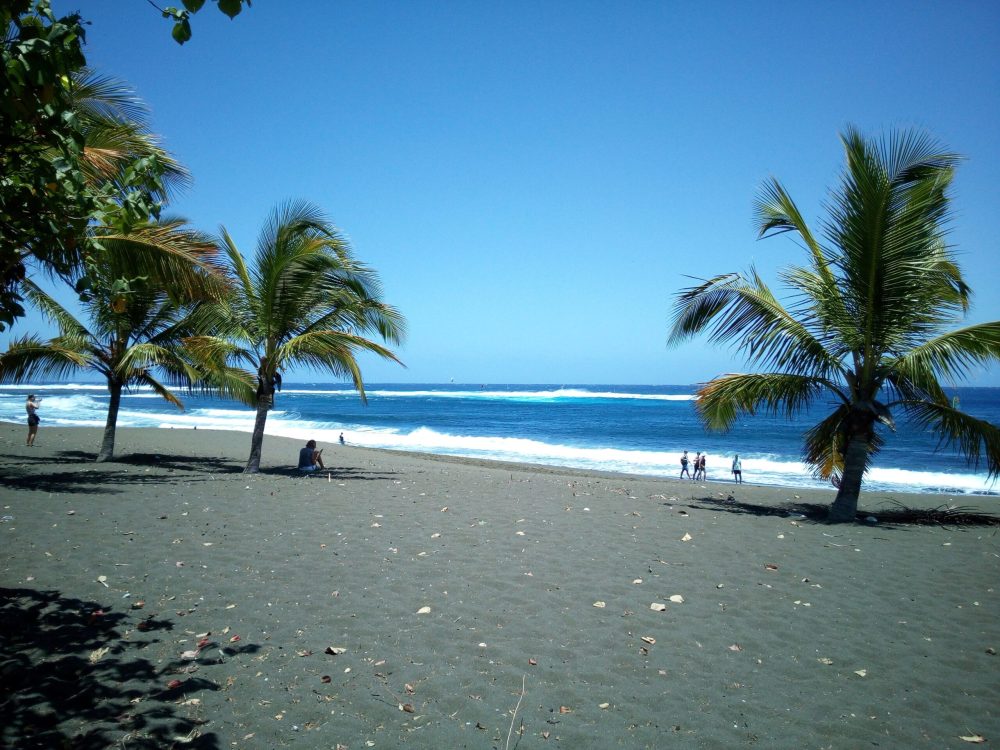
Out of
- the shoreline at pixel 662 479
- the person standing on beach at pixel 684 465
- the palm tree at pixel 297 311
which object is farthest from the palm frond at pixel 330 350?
the person standing on beach at pixel 684 465

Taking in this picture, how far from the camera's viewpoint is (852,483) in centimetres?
864

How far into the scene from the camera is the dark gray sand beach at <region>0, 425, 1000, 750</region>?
3.24 m

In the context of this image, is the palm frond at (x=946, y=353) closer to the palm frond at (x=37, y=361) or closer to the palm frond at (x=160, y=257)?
the palm frond at (x=160, y=257)

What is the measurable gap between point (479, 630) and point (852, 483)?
677 cm

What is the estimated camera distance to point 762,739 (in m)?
3.19

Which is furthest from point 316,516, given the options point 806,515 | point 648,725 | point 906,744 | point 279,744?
point 806,515

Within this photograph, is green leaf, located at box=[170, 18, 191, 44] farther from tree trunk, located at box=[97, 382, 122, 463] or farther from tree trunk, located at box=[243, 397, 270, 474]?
tree trunk, located at box=[97, 382, 122, 463]

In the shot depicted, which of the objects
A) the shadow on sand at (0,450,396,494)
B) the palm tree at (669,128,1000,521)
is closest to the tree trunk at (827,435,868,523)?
the palm tree at (669,128,1000,521)

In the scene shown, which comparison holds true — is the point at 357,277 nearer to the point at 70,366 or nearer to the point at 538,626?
the point at 70,366

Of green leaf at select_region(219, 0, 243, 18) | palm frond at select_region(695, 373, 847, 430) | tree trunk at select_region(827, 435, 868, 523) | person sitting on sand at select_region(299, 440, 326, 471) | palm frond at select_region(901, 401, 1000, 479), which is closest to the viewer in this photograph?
green leaf at select_region(219, 0, 243, 18)

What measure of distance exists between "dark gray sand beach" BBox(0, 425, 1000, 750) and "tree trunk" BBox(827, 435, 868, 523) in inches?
25.0

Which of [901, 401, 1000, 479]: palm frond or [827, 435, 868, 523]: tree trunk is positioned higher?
[901, 401, 1000, 479]: palm frond

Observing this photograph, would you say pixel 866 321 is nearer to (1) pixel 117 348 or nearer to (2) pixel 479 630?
(2) pixel 479 630

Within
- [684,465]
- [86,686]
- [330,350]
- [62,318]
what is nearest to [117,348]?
[62,318]
